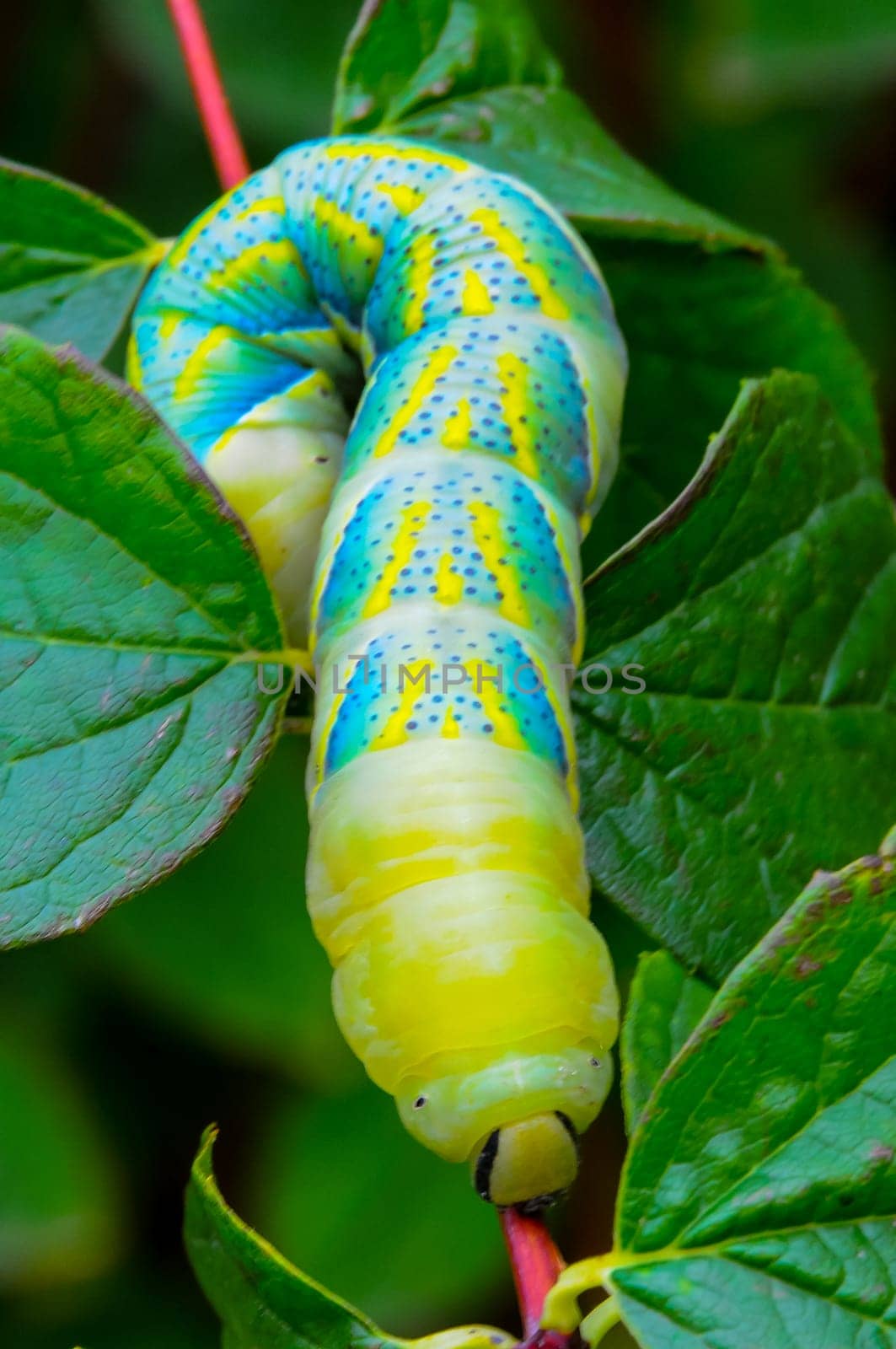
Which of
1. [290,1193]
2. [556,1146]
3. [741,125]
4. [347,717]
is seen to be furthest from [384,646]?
[741,125]

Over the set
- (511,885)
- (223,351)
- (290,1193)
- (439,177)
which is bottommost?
(290,1193)

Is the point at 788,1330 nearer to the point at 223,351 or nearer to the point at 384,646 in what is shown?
the point at 384,646

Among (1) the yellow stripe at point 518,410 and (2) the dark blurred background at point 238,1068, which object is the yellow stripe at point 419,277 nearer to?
(1) the yellow stripe at point 518,410

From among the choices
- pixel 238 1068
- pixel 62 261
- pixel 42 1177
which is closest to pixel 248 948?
pixel 238 1068

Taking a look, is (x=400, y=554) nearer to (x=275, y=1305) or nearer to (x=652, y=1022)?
(x=652, y=1022)

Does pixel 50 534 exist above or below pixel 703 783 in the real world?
above

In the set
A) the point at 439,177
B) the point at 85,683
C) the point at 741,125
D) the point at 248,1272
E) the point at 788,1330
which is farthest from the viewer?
the point at 741,125

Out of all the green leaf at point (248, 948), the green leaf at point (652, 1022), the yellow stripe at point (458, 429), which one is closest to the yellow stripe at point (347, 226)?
the yellow stripe at point (458, 429)
